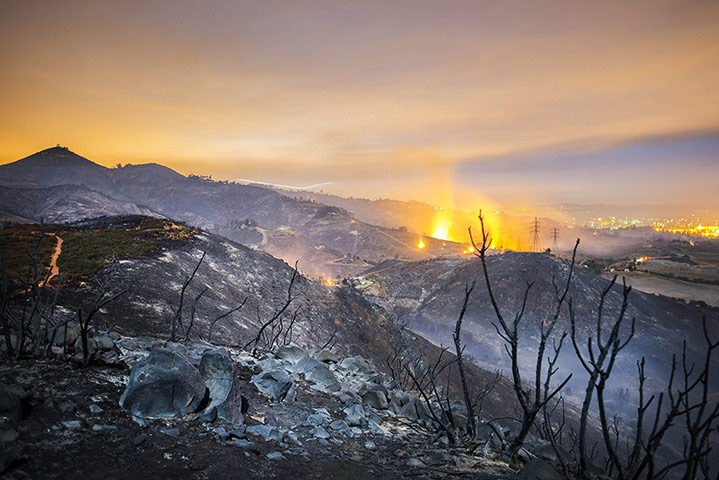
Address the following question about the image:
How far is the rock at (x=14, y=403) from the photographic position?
5.41 meters

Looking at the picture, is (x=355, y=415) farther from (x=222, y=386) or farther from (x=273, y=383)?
(x=222, y=386)

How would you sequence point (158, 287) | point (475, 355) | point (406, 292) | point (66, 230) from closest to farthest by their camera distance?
point (158, 287)
point (66, 230)
point (475, 355)
point (406, 292)

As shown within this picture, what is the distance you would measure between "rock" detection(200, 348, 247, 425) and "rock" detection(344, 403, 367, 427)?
3060 millimetres

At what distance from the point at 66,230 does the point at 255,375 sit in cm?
4595

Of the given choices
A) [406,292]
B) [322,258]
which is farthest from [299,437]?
[322,258]

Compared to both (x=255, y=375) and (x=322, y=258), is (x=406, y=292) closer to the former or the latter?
(x=322, y=258)

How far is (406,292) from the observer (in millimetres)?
77812

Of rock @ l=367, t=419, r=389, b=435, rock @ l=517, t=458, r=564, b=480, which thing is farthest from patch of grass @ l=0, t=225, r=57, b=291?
rock @ l=517, t=458, r=564, b=480

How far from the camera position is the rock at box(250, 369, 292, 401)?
388 inches

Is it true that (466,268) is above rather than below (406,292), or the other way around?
above

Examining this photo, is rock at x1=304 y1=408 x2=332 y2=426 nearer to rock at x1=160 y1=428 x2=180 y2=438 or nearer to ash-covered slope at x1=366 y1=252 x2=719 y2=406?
rock at x1=160 y1=428 x2=180 y2=438

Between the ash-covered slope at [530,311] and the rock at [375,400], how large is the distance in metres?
36.4

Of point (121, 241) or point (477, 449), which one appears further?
point (121, 241)

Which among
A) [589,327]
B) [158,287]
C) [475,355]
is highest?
[158,287]
